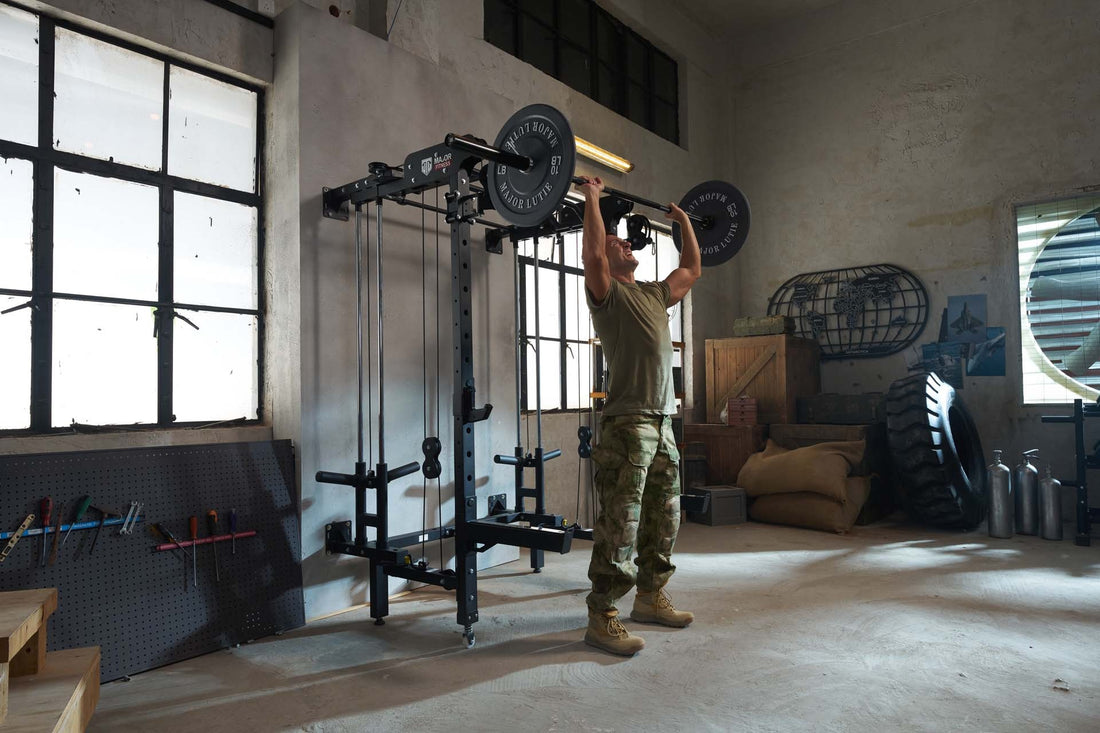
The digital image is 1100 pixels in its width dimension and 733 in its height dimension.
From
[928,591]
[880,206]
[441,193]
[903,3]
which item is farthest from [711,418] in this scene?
[903,3]

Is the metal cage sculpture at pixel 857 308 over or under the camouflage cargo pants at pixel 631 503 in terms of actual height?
A: over

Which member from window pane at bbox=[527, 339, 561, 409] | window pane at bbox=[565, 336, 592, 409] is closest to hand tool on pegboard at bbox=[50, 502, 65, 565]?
window pane at bbox=[527, 339, 561, 409]

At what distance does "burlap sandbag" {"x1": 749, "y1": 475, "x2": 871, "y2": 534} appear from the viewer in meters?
5.42

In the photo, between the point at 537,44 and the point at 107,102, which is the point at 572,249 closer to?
the point at 537,44

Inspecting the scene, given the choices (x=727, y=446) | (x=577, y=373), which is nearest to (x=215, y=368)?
(x=577, y=373)

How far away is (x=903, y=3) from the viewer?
682 centimetres

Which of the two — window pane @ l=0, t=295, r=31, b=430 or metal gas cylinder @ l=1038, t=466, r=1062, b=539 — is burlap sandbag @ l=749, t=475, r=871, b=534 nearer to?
metal gas cylinder @ l=1038, t=466, r=1062, b=539

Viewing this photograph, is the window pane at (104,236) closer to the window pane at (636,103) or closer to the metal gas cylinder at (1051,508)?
the window pane at (636,103)

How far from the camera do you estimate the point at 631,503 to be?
3.01 m

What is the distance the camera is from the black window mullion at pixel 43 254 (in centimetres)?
293

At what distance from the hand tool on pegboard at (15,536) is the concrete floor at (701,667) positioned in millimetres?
633

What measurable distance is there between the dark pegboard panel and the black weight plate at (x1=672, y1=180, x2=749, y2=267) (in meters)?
2.66

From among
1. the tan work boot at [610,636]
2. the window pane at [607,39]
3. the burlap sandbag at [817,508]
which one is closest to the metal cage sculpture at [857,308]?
the burlap sandbag at [817,508]

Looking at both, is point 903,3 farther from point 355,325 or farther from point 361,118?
point 355,325
